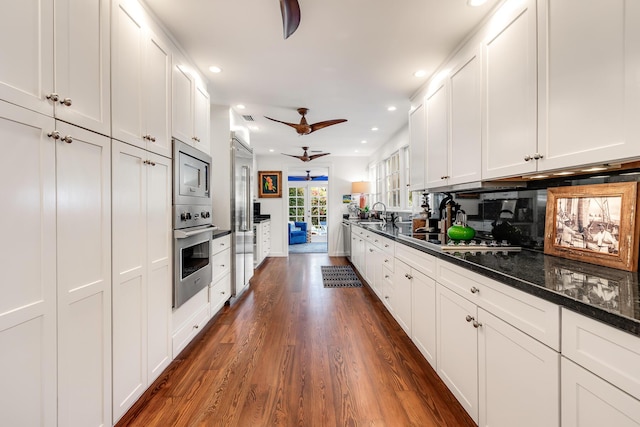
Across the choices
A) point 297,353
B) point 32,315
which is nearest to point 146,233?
point 32,315

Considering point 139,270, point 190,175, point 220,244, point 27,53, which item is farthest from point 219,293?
point 27,53

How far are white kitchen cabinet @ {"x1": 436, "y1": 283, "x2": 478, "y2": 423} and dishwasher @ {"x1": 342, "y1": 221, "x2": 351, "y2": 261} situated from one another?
165 inches

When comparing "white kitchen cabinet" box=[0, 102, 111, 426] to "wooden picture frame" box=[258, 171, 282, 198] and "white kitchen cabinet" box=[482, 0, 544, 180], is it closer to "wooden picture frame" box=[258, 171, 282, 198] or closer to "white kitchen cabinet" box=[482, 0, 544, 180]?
"white kitchen cabinet" box=[482, 0, 544, 180]

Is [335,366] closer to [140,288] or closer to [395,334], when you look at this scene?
[395,334]

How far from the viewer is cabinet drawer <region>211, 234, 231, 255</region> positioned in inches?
110

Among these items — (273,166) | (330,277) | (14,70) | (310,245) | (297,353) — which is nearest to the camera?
(14,70)

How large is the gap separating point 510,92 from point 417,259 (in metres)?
1.25

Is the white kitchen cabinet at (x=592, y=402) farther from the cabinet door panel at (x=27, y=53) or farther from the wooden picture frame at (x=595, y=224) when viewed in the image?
the cabinet door panel at (x=27, y=53)

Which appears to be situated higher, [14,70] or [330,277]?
[14,70]

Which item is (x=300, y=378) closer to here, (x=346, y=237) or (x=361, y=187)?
(x=346, y=237)

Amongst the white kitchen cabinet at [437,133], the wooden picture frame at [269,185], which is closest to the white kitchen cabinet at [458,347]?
the white kitchen cabinet at [437,133]

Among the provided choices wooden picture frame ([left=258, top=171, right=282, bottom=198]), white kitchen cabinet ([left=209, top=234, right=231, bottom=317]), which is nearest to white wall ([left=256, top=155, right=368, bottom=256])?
wooden picture frame ([left=258, top=171, right=282, bottom=198])

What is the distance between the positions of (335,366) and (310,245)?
6.35 m

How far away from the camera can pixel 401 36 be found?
6.97 ft
